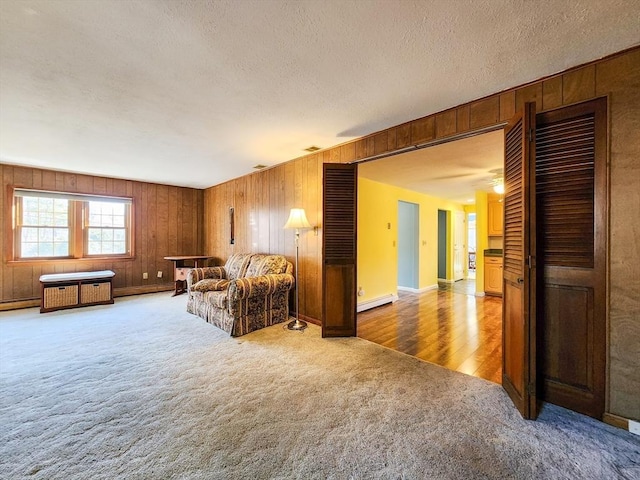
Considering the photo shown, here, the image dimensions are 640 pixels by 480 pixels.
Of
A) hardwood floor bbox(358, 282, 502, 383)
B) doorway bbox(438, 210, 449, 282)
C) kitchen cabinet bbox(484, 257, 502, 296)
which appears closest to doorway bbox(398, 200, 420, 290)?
hardwood floor bbox(358, 282, 502, 383)

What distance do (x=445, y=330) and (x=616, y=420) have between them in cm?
187

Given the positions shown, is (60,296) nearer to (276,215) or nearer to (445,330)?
(276,215)

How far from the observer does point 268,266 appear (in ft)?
13.2

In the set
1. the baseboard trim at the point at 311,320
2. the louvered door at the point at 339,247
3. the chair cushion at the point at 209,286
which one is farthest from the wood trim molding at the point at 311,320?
the chair cushion at the point at 209,286

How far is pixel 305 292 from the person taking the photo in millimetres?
3996

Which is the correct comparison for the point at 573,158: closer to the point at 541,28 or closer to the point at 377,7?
the point at 541,28

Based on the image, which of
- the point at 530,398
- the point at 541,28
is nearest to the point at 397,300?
the point at 530,398

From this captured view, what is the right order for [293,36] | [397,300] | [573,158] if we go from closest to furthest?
[293,36] → [573,158] → [397,300]

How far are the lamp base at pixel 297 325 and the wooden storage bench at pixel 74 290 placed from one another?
3.57 metres

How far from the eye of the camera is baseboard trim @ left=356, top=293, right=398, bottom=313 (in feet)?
15.1

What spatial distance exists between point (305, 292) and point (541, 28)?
3450 millimetres

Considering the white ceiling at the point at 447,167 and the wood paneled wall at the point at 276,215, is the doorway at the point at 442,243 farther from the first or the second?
the wood paneled wall at the point at 276,215

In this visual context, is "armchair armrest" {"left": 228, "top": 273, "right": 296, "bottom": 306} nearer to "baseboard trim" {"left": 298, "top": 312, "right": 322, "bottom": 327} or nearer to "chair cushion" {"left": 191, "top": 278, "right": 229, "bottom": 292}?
"baseboard trim" {"left": 298, "top": 312, "right": 322, "bottom": 327}

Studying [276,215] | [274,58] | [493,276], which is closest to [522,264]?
[274,58]
